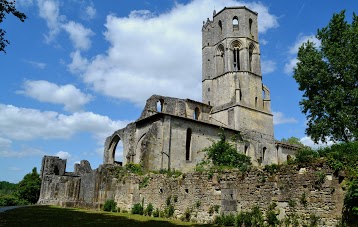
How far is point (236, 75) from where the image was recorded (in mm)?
38219

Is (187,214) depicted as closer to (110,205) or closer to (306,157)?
(306,157)

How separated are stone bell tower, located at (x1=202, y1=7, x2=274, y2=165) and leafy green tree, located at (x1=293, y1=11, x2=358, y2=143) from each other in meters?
12.0

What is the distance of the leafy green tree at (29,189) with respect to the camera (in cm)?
3747

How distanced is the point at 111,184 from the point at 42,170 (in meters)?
19.6

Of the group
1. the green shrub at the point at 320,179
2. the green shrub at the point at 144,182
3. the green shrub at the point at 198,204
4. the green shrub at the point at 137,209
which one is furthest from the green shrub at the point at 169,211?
the green shrub at the point at 320,179

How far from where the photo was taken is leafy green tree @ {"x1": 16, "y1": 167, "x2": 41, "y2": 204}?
37.5 meters

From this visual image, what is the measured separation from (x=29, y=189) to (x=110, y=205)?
79.3 feet

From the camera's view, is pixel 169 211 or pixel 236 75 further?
pixel 236 75

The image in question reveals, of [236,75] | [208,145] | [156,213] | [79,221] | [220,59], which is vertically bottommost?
[79,221]

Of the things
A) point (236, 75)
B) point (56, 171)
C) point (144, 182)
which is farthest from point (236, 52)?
point (144, 182)

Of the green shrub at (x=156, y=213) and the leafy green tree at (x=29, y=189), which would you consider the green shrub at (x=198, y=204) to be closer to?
the green shrub at (x=156, y=213)

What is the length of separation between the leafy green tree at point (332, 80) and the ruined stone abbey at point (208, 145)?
9.38m

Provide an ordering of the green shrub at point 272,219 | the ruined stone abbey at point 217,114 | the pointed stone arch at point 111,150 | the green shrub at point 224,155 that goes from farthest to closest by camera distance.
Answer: the pointed stone arch at point 111,150
the ruined stone abbey at point 217,114
the green shrub at point 224,155
the green shrub at point 272,219

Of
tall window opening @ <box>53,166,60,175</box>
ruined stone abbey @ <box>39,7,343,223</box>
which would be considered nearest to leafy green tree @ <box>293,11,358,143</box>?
ruined stone abbey @ <box>39,7,343,223</box>
